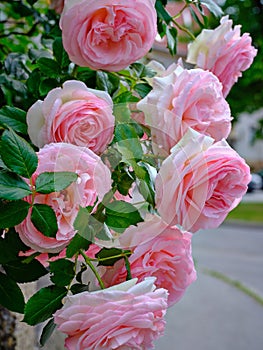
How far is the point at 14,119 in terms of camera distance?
1.33 feet

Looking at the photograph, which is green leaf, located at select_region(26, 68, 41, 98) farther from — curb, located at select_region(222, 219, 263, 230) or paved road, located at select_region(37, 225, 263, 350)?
curb, located at select_region(222, 219, 263, 230)

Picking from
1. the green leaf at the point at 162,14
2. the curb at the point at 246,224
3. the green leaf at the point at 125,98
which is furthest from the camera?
the curb at the point at 246,224

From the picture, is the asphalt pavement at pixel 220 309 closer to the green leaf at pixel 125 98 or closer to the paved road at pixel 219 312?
the paved road at pixel 219 312

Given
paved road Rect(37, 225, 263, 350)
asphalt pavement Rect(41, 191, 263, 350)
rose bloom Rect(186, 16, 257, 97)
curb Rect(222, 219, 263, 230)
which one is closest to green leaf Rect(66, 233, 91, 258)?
rose bloom Rect(186, 16, 257, 97)

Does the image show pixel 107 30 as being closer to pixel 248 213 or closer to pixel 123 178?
pixel 123 178

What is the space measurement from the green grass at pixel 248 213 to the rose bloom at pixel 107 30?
23.7 feet

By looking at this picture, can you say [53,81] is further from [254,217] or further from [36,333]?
[254,217]

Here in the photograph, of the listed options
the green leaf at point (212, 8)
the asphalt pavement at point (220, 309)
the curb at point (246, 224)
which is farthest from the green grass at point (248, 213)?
the green leaf at point (212, 8)

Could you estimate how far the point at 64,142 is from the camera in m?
0.36

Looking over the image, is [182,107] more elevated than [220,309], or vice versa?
[182,107]

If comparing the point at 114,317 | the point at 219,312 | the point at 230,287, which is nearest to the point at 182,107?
the point at 114,317

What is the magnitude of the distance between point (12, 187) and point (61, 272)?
0.07 meters

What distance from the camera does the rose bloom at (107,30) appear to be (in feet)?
1.26

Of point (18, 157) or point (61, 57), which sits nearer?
point (18, 157)
